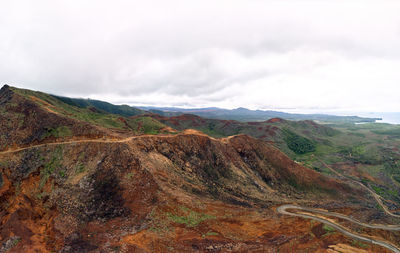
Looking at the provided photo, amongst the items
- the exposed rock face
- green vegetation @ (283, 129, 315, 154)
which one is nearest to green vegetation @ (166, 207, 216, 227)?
the exposed rock face

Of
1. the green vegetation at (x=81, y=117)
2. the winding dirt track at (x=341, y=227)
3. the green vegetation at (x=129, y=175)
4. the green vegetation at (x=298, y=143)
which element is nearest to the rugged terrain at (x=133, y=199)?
the green vegetation at (x=129, y=175)

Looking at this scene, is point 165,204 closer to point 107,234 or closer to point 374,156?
point 107,234

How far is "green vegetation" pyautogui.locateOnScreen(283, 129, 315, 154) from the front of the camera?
436ft

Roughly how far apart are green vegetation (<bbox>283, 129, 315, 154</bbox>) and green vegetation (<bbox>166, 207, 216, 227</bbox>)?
119949 millimetres

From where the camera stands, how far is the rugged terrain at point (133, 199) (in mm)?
27953

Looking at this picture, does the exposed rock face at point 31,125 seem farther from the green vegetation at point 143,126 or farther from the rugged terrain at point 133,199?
the green vegetation at point 143,126

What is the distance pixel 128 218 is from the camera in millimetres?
30844

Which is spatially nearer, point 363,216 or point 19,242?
point 19,242

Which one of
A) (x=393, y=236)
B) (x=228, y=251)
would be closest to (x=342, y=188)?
(x=393, y=236)

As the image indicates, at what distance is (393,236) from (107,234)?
5517cm

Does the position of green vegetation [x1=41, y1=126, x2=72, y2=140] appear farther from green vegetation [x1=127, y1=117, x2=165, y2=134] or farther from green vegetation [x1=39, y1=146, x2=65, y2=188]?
green vegetation [x1=127, y1=117, x2=165, y2=134]

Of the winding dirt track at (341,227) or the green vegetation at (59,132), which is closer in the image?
the winding dirt track at (341,227)

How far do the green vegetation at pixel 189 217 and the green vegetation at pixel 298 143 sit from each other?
11995cm

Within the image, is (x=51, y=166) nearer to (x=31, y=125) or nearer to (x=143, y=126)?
(x=31, y=125)
